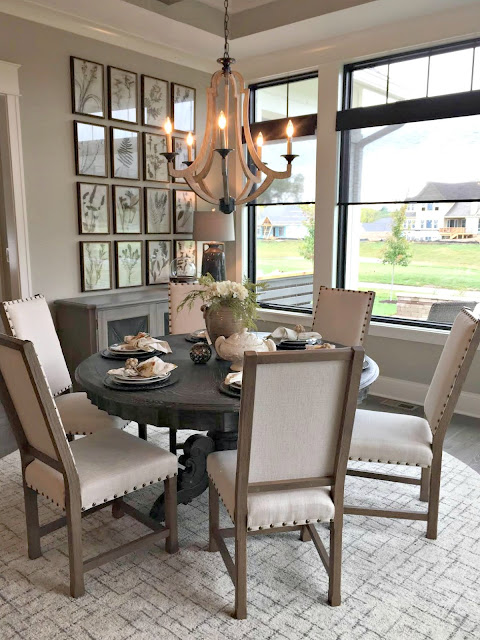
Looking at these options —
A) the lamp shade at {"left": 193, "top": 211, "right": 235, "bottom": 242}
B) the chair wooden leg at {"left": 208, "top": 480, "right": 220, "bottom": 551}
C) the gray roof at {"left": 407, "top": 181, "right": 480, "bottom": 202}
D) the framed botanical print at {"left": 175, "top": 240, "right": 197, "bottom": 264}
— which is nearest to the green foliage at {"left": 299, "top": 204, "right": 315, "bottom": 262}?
the lamp shade at {"left": 193, "top": 211, "right": 235, "bottom": 242}

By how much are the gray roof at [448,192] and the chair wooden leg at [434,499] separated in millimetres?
2399

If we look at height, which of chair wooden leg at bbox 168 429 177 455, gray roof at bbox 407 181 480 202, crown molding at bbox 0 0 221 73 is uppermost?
crown molding at bbox 0 0 221 73

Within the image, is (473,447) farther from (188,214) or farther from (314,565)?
(188,214)

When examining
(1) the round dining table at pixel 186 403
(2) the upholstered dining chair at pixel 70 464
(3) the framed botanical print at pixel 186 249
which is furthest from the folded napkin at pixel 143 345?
(3) the framed botanical print at pixel 186 249

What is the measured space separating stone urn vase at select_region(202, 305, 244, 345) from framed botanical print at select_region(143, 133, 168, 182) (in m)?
2.59

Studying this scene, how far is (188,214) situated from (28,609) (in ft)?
12.9

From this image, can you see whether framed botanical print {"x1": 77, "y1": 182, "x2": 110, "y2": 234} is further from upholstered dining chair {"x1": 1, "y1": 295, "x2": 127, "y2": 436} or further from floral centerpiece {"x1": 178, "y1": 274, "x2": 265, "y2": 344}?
floral centerpiece {"x1": 178, "y1": 274, "x2": 265, "y2": 344}

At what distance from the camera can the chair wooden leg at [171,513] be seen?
90.0 inches

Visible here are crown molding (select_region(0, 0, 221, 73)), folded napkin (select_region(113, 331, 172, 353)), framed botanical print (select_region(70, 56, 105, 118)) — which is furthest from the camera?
framed botanical print (select_region(70, 56, 105, 118))

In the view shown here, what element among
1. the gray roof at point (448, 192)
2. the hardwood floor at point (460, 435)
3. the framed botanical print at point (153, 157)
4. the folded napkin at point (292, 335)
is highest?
the framed botanical print at point (153, 157)

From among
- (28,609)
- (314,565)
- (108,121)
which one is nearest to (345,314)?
(314,565)

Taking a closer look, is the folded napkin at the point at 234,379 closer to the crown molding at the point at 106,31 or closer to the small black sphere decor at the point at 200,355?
the small black sphere decor at the point at 200,355

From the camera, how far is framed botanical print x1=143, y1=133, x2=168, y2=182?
484 centimetres

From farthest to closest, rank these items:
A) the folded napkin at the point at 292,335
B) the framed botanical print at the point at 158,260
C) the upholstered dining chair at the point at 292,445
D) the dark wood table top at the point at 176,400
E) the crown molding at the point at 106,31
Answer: the framed botanical print at the point at 158,260
the crown molding at the point at 106,31
the folded napkin at the point at 292,335
the dark wood table top at the point at 176,400
the upholstered dining chair at the point at 292,445
